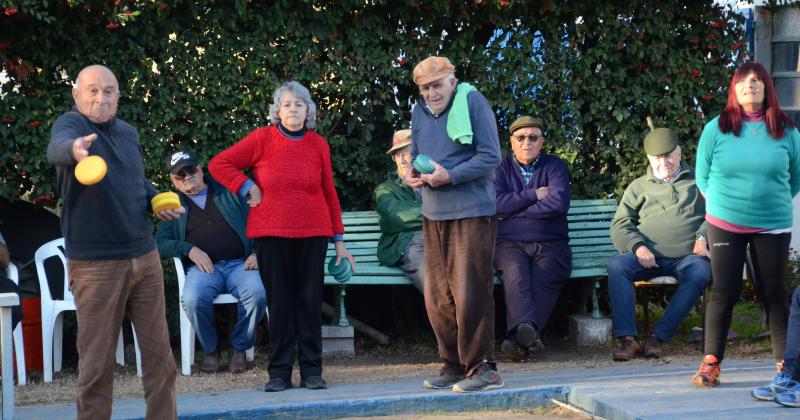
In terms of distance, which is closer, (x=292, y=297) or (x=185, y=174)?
(x=292, y=297)

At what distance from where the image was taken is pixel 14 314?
623 cm

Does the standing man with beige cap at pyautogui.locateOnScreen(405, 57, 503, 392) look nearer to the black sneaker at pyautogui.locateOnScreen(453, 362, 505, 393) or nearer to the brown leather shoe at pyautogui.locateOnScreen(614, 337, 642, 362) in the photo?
the black sneaker at pyautogui.locateOnScreen(453, 362, 505, 393)

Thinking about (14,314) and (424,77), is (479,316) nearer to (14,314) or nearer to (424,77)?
(424,77)

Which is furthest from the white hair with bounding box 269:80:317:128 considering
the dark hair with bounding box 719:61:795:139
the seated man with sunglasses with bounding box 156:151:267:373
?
the dark hair with bounding box 719:61:795:139

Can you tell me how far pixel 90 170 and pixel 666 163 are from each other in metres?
4.58

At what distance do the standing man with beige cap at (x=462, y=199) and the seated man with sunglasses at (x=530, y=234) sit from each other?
125 cm

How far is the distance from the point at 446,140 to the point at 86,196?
2.02m

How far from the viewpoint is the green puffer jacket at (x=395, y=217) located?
762 cm

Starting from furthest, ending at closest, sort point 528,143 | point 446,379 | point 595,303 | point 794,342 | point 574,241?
point 574,241
point 595,303
point 528,143
point 446,379
point 794,342

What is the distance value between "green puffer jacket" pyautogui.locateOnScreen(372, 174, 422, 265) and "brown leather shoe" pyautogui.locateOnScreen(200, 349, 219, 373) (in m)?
1.39

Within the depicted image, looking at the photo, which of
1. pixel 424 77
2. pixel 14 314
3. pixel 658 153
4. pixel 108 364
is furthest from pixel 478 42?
pixel 108 364

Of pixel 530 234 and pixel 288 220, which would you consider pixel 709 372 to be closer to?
pixel 530 234

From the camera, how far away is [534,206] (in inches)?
300

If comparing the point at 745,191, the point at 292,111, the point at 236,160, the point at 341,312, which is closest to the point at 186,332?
the point at 341,312
